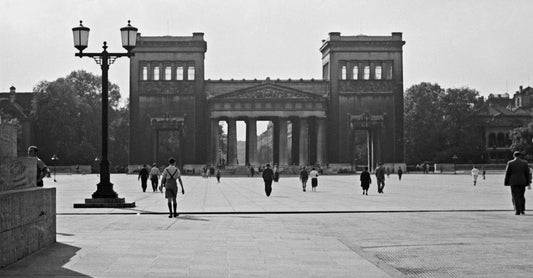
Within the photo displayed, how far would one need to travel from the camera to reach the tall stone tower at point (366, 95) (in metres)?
103

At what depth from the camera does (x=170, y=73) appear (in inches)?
4102

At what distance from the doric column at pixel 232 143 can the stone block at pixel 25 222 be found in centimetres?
9156

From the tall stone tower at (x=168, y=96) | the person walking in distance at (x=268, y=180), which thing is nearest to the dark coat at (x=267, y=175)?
the person walking in distance at (x=268, y=180)

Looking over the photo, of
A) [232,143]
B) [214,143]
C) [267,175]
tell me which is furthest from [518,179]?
[232,143]

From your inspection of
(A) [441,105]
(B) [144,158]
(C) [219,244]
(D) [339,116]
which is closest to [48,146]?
(B) [144,158]

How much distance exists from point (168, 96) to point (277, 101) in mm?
14003

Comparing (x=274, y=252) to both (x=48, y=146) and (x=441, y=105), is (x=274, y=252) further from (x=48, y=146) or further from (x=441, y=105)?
(x=441, y=105)

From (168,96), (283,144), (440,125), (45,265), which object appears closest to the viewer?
(45,265)

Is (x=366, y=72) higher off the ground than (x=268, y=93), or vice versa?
(x=366, y=72)

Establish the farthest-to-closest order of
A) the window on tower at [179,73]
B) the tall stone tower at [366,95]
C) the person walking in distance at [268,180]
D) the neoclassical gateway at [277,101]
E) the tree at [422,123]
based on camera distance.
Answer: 1. the tree at [422,123]
2. the window on tower at [179,73]
3. the tall stone tower at [366,95]
4. the neoclassical gateway at [277,101]
5. the person walking in distance at [268,180]

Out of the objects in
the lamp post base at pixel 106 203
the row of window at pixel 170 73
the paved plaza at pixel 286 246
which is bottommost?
the paved plaza at pixel 286 246

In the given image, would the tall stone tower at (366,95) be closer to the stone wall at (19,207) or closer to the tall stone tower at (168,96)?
the tall stone tower at (168,96)

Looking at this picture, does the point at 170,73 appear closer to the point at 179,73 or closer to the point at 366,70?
the point at 179,73

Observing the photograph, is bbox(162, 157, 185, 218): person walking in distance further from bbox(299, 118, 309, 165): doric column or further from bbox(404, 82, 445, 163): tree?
bbox(404, 82, 445, 163): tree
